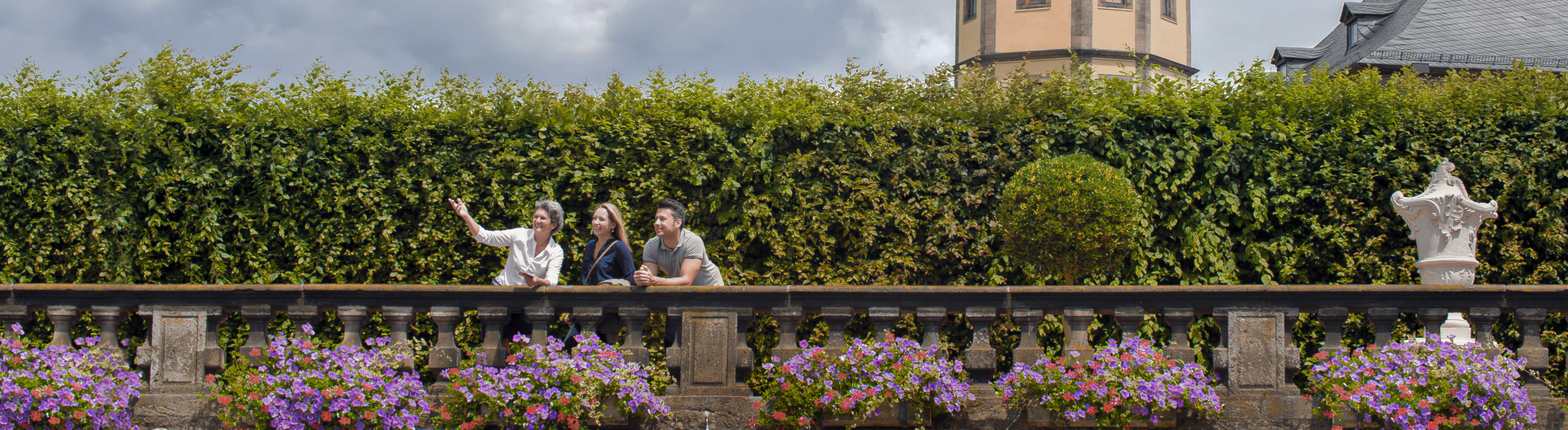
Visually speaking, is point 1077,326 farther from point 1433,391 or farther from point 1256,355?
point 1433,391

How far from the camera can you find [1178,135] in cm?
713

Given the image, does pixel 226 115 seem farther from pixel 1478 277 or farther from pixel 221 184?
pixel 1478 277

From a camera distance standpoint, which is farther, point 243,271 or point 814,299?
point 243,271

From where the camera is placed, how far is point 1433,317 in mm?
4656

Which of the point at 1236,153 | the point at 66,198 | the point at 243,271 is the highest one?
the point at 1236,153

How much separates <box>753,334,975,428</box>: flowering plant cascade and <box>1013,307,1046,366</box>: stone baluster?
1.09 ft

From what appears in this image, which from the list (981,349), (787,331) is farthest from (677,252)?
(981,349)

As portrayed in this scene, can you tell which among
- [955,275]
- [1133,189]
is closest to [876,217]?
[955,275]

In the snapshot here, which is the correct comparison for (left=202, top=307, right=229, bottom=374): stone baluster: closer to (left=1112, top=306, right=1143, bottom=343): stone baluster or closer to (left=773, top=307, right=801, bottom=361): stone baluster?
(left=773, top=307, right=801, bottom=361): stone baluster

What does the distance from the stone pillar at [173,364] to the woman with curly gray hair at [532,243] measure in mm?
1496

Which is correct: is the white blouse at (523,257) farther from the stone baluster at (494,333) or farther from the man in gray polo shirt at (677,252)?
the stone baluster at (494,333)

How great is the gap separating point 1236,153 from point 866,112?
2.72 m

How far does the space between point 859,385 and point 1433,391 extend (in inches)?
102

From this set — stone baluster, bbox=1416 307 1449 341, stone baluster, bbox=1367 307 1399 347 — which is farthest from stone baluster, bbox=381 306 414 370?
stone baluster, bbox=1416 307 1449 341
